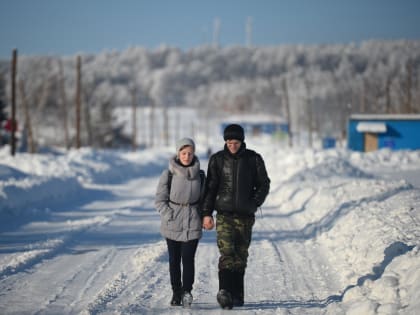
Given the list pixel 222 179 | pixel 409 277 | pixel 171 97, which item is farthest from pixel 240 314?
pixel 171 97

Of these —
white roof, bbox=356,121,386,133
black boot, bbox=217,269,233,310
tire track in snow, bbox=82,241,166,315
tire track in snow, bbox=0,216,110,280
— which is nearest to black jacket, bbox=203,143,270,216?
black boot, bbox=217,269,233,310

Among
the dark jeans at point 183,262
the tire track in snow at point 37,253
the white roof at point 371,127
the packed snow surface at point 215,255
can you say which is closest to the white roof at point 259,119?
the white roof at point 371,127

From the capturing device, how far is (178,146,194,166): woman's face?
5.12 metres

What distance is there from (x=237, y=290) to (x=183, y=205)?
3.58ft

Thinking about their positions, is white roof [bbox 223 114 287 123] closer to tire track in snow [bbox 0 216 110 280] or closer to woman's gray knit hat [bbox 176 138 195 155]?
tire track in snow [bbox 0 216 110 280]

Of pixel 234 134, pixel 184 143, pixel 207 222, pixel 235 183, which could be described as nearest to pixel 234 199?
pixel 235 183

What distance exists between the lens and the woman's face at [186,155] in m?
5.12

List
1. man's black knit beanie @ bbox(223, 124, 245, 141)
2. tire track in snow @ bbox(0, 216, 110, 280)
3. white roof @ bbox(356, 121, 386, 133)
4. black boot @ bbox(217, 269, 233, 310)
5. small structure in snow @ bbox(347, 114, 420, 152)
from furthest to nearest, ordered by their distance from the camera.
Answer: small structure in snow @ bbox(347, 114, 420, 152) < white roof @ bbox(356, 121, 386, 133) < tire track in snow @ bbox(0, 216, 110, 280) < man's black knit beanie @ bbox(223, 124, 245, 141) < black boot @ bbox(217, 269, 233, 310)

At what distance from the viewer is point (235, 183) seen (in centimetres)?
523

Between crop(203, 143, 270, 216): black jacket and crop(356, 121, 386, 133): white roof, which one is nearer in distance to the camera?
crop(203, 143, 270, 216): black jacket

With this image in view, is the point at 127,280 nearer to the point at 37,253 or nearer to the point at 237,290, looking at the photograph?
the point at 237,290

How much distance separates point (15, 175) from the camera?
16.7 metres

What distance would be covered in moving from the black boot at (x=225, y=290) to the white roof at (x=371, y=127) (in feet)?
113

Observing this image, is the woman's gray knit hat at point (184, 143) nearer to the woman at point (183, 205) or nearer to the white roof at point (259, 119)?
the woman at point (183, 205)
